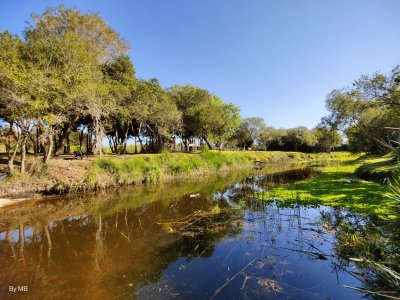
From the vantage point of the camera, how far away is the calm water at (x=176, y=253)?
20.9 feet

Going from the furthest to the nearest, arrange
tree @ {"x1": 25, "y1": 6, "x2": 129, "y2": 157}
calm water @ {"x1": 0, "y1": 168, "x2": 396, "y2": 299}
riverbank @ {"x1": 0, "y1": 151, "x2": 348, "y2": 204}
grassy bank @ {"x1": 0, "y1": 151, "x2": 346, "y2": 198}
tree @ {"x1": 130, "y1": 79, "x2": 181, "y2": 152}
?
tree @ {"x1": 130, "y1": 79, "x2": 181, "y2": 152}
tree @ {"x1": 25, "y1": 6, "x2": 129, "y2": 157}
grassy bank @ {"x1": 0, "y1": 151, "x2": 346, "y2": 198}
riverbank @ {"x1": 0, "y1": 151, "x2": 348, "y2": 204}
calm water @ {"x1": 0, "y1": 168, "x2": 396, "y2": 299}

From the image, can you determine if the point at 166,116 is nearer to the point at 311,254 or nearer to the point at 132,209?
the point at 132,209

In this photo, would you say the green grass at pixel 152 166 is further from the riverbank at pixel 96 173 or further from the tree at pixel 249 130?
the tree at pixel 249 130

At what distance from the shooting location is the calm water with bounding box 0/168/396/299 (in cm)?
638

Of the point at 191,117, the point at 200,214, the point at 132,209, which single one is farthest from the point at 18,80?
the point at 191,117

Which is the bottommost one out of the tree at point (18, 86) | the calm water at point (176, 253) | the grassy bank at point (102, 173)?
the calm water at point (176, 253)

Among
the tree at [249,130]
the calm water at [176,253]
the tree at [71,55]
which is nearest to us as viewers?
the calm water at [176,253]

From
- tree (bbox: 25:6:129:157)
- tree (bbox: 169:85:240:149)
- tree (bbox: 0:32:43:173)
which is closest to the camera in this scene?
tree (bbox: 0:32:43:173)

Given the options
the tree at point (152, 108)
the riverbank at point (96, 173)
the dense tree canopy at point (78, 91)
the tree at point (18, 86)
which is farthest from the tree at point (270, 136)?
the tree at point (18, 86)

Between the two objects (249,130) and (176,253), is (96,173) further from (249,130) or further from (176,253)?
(249,130)

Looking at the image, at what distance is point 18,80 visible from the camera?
16688mm

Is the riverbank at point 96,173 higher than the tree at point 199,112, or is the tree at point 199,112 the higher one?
the tree at point 199,112

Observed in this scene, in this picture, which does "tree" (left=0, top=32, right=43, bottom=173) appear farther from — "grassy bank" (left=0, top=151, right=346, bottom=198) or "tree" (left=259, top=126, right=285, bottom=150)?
"tree" (left=259, top=126, right=285, bottom=150)

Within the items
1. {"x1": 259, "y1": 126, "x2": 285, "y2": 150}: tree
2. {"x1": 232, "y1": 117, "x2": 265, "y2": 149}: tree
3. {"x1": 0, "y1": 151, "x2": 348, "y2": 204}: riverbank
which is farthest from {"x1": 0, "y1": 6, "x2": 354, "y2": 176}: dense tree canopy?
{"x1": 259, "y1": 126, "x2": 285, "y2": 150}: tree
